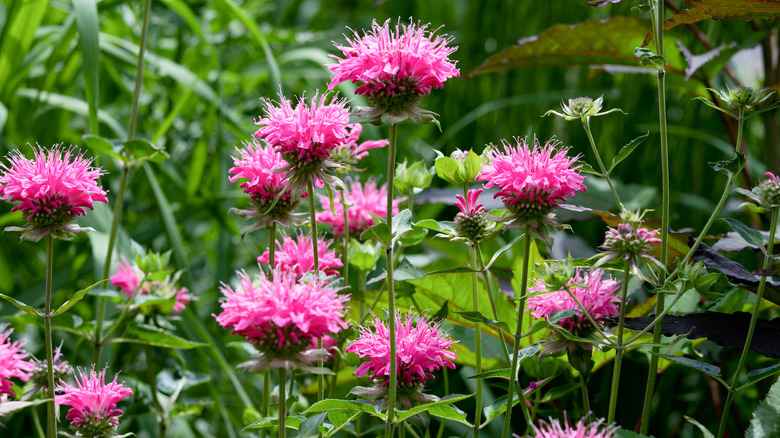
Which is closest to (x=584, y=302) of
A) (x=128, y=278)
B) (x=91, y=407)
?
(x=91, y=407)

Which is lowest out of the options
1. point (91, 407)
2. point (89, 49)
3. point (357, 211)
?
point (91, 407)

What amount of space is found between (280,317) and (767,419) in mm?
543

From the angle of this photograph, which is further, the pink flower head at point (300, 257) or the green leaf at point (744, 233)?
the pink flower head at point (300, 257)

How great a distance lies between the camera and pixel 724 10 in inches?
33.0

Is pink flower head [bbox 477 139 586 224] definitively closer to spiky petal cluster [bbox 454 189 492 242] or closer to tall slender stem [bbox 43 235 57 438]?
spiky petal cluster [bbox 454 189 492 242]

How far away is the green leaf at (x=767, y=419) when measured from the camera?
2.35 feet

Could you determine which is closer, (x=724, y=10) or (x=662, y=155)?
(x=662, y=155)

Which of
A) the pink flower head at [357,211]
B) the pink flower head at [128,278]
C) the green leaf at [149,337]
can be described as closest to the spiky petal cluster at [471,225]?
the pink flower head at [357,211]

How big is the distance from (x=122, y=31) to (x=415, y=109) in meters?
1.39

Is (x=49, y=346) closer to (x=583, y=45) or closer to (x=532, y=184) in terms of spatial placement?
Answer: (x=532, y=184)

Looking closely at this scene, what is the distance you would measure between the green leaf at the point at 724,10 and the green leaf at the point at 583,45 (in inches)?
15.0

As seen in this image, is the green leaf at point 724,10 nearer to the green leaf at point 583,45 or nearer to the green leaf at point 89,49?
the green leaf at point 583,45

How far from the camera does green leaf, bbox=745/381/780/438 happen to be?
0.72m

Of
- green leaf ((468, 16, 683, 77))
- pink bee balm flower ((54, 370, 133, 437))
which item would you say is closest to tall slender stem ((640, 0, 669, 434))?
green leaf ((468, 16, 683, 77))
